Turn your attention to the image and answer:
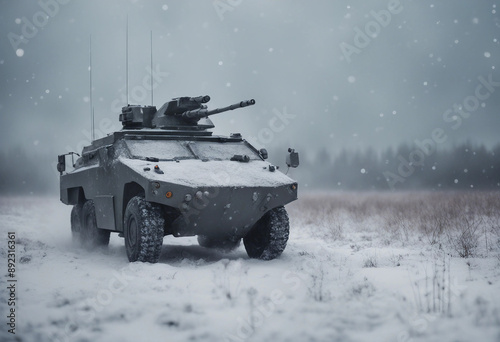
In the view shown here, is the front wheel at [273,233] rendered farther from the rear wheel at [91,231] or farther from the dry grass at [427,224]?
the rear wheel at [91,231]

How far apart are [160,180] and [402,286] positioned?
3.18 meters

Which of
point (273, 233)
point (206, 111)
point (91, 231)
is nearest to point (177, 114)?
point (206, 111)

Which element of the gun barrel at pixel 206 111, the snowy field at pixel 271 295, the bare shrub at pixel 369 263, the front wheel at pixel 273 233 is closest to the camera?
the snowy field at pixel 271 295

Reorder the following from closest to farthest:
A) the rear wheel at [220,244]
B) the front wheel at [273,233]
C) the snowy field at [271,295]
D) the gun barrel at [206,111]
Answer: the snowy field at [271,295] < the front wheel at [273,233] < the gun barrel at [206,111] < the rear wheel at [220,244]

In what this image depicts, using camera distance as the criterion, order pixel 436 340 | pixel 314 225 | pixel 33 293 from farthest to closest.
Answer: pixel 314 225 < pixel 33 293 < pixel 436 340

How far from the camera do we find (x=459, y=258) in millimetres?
7074

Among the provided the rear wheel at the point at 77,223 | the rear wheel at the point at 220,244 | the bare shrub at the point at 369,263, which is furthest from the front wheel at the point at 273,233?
the rear wheel at the point at 77,223

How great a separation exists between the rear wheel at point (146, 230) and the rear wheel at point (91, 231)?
101 inches

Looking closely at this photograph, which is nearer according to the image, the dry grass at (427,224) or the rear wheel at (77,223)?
the dry grass at (427,224)

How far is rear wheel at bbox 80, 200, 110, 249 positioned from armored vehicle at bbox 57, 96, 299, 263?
2 centimetres

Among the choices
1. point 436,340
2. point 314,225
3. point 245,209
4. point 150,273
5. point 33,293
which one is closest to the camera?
point 436,340

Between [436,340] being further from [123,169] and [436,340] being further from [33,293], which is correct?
[123,169]

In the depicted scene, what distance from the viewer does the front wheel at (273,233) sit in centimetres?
781

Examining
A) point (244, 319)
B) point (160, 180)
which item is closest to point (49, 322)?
point (244, 319)
